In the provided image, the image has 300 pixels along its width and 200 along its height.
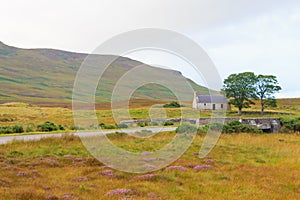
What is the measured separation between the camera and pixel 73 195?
11.5 metres

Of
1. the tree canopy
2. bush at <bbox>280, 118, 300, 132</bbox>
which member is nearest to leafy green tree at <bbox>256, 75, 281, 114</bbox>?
the tree canopy

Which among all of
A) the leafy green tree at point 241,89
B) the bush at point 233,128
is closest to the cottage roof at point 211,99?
the leafy green tree at point 241,89

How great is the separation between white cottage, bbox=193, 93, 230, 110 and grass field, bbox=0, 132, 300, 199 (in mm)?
86125

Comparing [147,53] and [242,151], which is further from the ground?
[147,53]

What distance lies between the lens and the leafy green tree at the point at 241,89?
91.5 metres

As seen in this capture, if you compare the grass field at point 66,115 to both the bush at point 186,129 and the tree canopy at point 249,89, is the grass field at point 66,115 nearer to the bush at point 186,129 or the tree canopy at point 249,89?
the tree canopy at point 249,89

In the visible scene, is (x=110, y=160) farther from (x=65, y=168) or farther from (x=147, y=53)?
(x=147, y=53)

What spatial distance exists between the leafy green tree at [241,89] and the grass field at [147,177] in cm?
6963

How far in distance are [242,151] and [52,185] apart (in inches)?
643

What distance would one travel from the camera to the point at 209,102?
366 feet

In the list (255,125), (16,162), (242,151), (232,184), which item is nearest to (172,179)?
(232,184)

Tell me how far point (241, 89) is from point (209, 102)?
20457 millimetres

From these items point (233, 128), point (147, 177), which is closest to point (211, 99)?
point (233, 128)

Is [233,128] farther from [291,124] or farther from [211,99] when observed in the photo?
[211,99]
